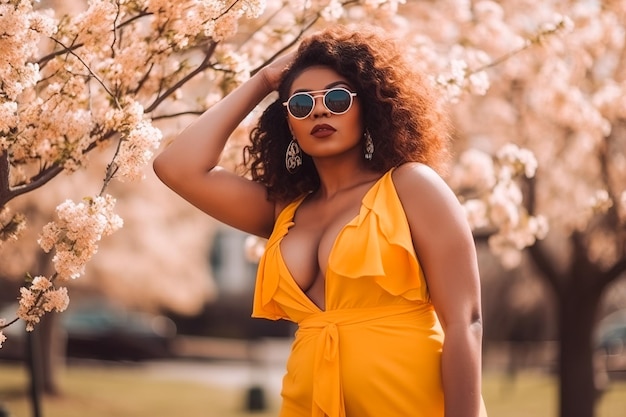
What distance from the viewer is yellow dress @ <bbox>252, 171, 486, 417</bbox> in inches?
108

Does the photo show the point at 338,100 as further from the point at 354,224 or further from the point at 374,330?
the point at 374,330

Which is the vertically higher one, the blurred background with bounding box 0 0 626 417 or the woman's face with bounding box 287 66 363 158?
the blurred background with bounding box 0 0 626 417

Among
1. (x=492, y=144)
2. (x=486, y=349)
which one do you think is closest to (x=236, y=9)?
(x=492, y=144)

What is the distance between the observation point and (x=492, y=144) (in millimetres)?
10281

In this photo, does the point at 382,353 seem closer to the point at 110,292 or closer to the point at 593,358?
the point at 593,358

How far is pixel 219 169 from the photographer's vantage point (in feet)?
10.8

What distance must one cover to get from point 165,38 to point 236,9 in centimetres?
50

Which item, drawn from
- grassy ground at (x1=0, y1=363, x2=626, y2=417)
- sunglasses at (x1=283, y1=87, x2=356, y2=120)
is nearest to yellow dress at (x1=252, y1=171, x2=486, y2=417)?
sunglasses at (x1=283, y1=87, x2=356, y2=120)

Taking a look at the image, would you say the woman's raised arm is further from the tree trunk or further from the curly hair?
the tree trunk

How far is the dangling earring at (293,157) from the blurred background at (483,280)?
1004 millimetres

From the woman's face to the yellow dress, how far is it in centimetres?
20

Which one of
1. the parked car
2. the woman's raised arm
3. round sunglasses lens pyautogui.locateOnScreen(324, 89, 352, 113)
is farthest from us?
the parked car

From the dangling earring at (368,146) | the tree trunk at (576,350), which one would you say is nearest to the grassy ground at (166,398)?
the tree trunk at (576,350)

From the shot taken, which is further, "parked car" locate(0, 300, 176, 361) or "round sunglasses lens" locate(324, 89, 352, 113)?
"parked car" locate(0, 300, 176, 361)
